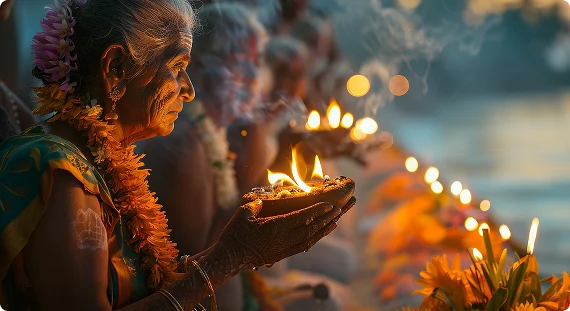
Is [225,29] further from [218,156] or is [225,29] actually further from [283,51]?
[283,51]

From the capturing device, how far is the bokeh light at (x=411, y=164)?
499 cm

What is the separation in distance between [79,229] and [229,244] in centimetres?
32

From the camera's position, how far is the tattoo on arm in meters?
1.51

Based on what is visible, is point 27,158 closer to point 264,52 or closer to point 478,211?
point 264,52

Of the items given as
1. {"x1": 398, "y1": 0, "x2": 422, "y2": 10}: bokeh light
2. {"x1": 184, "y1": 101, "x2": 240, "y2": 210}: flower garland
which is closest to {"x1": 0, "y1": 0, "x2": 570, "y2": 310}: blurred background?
{"x1": 398, "y1": 0, "x2": 422, "y2": 10}: bokeh light

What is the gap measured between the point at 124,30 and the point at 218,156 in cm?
175

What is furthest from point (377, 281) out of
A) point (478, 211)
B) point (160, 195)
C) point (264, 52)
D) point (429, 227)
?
point (160, 195)

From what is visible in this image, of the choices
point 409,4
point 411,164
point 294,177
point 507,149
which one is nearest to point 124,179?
point 294,177

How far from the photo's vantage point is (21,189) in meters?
1.52

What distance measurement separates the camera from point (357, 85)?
493 centimetres

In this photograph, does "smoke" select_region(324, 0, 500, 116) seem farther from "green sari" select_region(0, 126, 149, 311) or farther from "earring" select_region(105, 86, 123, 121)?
"green sari" select_region(0, 126, 149, 311)

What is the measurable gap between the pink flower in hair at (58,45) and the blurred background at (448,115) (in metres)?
Answer: 2.89

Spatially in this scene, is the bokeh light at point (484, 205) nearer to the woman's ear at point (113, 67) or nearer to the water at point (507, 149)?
the water at point (507, 149)

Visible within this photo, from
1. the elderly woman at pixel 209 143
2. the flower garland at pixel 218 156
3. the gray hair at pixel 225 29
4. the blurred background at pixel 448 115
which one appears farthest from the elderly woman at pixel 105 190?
the blurred background at pixel 448 115
